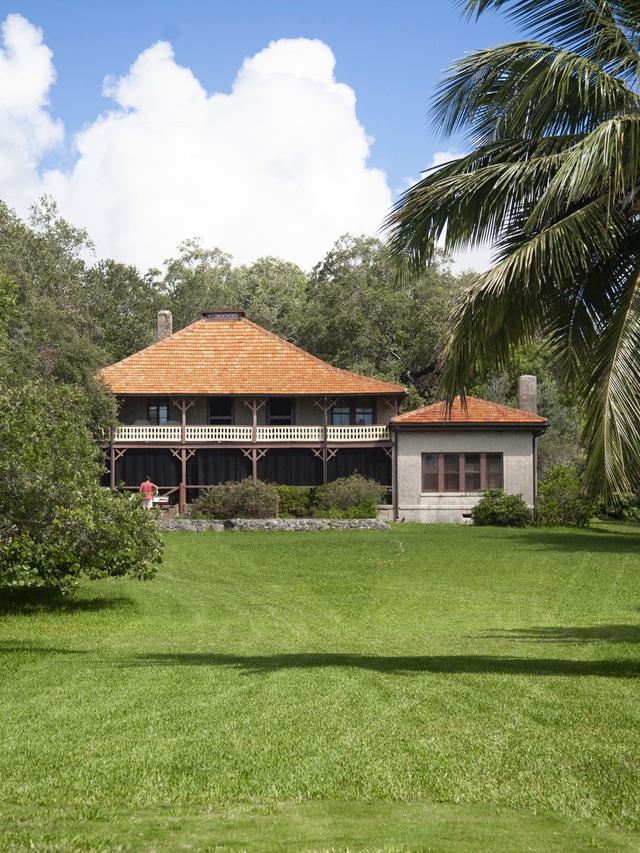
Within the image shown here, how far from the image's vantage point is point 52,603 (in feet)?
66.6

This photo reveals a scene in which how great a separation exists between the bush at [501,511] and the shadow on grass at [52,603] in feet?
67.1

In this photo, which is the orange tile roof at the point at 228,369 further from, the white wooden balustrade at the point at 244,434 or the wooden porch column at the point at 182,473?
the wooden porch column at the point at 182,473

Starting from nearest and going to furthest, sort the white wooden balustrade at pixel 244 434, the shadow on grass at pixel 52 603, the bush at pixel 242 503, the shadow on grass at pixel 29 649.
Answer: the shadow on grass at pixel 29 649
the shadow on grass at pixel 52 603
the bush at pixel 242 503
the white wooden balustrade at pixel 244 434

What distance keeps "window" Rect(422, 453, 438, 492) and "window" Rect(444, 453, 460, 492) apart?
40cm

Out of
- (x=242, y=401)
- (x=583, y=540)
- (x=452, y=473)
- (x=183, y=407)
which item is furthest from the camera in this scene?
(x=242, y=401)

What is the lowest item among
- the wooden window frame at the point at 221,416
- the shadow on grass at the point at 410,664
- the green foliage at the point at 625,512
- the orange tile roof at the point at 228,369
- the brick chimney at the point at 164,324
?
the shadow on grass at the point at 410,664

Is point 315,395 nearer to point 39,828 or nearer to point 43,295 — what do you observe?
point 43,295

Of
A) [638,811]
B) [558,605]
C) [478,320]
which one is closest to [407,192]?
[478,320]

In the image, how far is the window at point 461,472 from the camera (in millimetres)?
42469

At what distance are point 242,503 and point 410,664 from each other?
27114 millimetres

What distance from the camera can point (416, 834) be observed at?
521cm

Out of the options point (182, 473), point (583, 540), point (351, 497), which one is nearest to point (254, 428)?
point (182, 473)

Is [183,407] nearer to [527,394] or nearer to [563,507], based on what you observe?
[527,394]

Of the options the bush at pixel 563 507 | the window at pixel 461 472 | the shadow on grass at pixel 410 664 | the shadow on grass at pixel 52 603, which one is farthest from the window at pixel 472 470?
the shadow on grass at pixel 410 664
